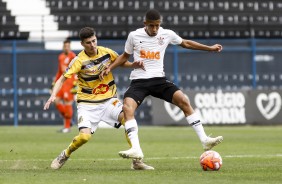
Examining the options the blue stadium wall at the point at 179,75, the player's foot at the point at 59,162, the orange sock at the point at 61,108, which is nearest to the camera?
the player's foot at the point at 59,162

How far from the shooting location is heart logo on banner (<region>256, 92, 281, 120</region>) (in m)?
24.1

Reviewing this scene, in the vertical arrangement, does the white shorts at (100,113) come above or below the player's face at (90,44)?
below

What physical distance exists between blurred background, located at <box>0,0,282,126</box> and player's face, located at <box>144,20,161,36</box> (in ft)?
42.8

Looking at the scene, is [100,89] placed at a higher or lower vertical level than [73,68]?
lower

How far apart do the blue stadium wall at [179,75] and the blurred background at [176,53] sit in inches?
1.2

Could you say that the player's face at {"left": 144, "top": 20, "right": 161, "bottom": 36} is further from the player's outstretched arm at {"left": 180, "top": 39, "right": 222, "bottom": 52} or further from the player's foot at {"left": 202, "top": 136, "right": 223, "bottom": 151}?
the player's foot at {"left": 202, "top": 136, "right": 223, "bottom": 151}

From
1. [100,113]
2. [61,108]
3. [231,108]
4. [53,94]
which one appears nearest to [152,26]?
[100,113]

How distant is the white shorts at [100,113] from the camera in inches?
427

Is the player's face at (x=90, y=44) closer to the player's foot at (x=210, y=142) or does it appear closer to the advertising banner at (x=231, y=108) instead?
the player's foot at (x=210, y=142)

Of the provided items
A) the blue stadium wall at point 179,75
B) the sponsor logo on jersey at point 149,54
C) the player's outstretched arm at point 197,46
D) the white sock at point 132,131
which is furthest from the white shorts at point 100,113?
the blue stadium wall at point 179,75

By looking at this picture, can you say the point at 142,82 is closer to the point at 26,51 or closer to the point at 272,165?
the point at 272,165

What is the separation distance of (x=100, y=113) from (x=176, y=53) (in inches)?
615

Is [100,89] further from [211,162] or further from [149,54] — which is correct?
[211,162]

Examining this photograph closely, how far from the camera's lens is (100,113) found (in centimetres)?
1089
